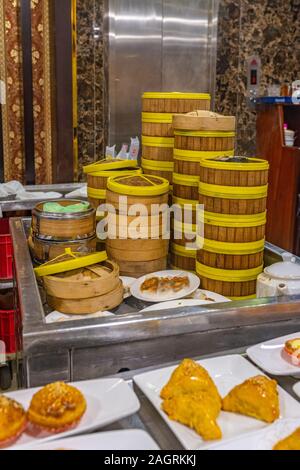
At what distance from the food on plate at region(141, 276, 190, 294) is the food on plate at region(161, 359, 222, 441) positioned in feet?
2.19

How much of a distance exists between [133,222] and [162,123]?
20.9 inches

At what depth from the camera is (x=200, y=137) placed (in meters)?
2.08

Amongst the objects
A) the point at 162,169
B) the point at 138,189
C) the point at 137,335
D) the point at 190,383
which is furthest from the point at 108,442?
the point at 162,169

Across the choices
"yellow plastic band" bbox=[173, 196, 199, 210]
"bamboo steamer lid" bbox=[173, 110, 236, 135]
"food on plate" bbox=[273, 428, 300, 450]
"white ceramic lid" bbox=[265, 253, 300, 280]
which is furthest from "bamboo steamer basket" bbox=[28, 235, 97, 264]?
"food on plate" bbox=[273, 428, 300, 450]

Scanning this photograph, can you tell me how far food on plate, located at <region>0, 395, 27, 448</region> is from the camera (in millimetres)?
1051

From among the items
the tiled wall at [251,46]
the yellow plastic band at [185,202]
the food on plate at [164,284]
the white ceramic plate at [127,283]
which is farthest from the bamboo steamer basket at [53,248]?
the tiled wall at [251,46]

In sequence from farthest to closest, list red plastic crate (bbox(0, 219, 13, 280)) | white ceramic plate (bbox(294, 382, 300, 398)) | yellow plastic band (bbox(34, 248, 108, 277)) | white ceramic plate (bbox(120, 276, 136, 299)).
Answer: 1. red plastic crate (bbox(0, 219, 13, 280))
2. white ceramic plate (bbox(120, 276, 136, 299))
3. yellow plastic band (bbox(34, 248, 108, 277))
4. white ceramic plate (bbox(294, 382, 300, 398))

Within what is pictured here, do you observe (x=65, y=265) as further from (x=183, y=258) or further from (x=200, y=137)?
(x=200, y=137)

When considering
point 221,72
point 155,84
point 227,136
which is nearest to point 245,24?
point 221,72

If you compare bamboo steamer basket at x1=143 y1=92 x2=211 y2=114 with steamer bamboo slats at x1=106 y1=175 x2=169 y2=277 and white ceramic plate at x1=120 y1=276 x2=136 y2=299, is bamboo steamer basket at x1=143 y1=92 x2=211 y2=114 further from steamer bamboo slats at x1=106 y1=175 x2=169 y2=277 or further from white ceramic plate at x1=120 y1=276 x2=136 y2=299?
white ceramic plate at x1=120 y1=276 x2=136 y2=299

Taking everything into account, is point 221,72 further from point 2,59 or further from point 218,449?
point 218,449

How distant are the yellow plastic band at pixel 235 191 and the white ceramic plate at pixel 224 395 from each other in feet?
2.17

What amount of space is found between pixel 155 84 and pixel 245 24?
1.12 metres
